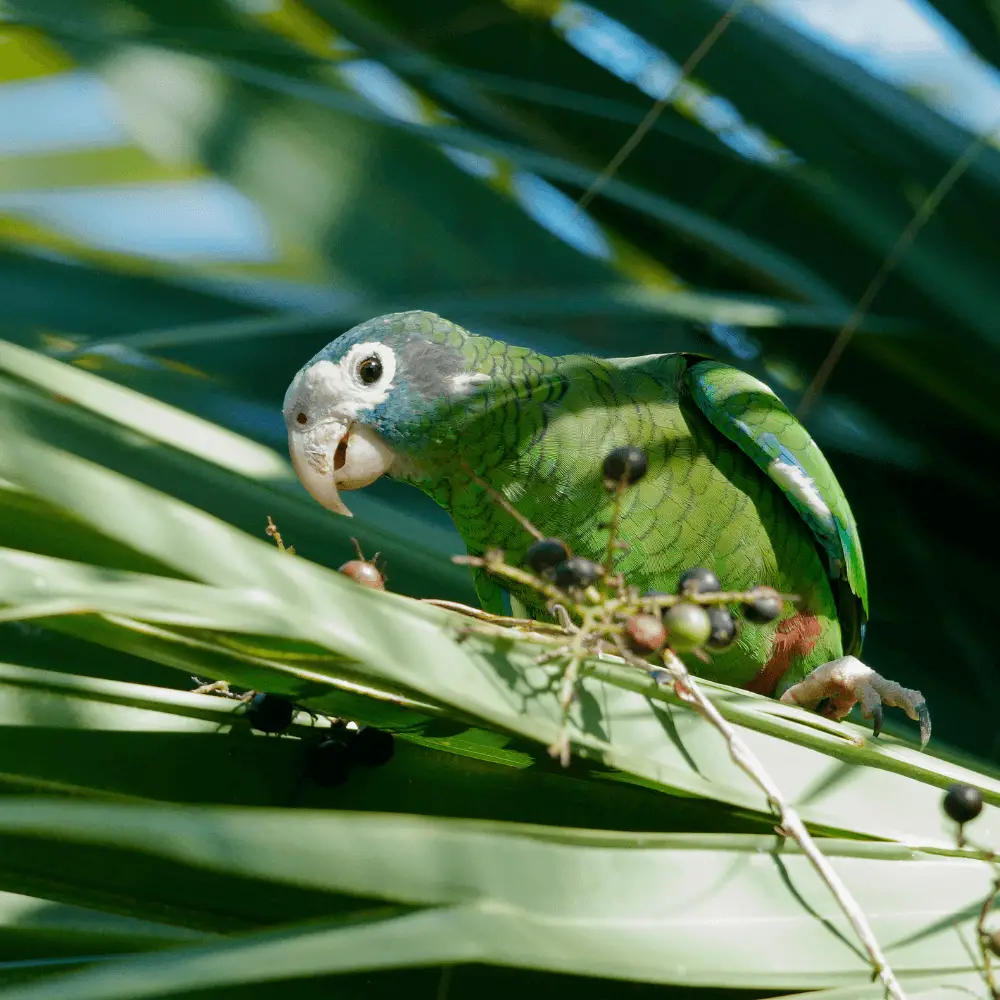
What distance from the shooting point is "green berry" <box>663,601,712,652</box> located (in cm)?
74

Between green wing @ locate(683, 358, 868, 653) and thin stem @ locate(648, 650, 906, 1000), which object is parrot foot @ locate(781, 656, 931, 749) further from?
thin stem @ locate(648, 650, 906, 1000)

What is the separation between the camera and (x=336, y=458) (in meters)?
1.55

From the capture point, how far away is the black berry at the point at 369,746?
0.88 m

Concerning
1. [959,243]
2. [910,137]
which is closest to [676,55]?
[910,137]

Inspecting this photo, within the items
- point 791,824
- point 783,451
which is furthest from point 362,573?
point 783,451

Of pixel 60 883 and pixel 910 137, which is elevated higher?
pixel 910 137

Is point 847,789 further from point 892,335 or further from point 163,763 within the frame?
point 892,335

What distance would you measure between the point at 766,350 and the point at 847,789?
47.5 inches

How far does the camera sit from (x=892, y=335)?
5.50 ft

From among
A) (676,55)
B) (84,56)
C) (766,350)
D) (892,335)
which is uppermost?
(84,56)

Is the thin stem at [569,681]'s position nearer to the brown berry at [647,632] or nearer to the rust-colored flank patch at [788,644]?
the brown berry at [647,632]

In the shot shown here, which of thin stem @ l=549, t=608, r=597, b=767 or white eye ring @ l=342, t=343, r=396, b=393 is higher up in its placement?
white eye ring @ l=342, t=343, r=396, b=393

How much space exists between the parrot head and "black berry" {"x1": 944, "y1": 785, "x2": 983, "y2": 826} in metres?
0.89

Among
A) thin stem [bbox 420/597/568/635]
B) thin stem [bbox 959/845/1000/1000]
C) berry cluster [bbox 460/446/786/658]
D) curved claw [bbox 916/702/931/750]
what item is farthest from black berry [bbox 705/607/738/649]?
curved claw [bbox 916/702/931/750]
